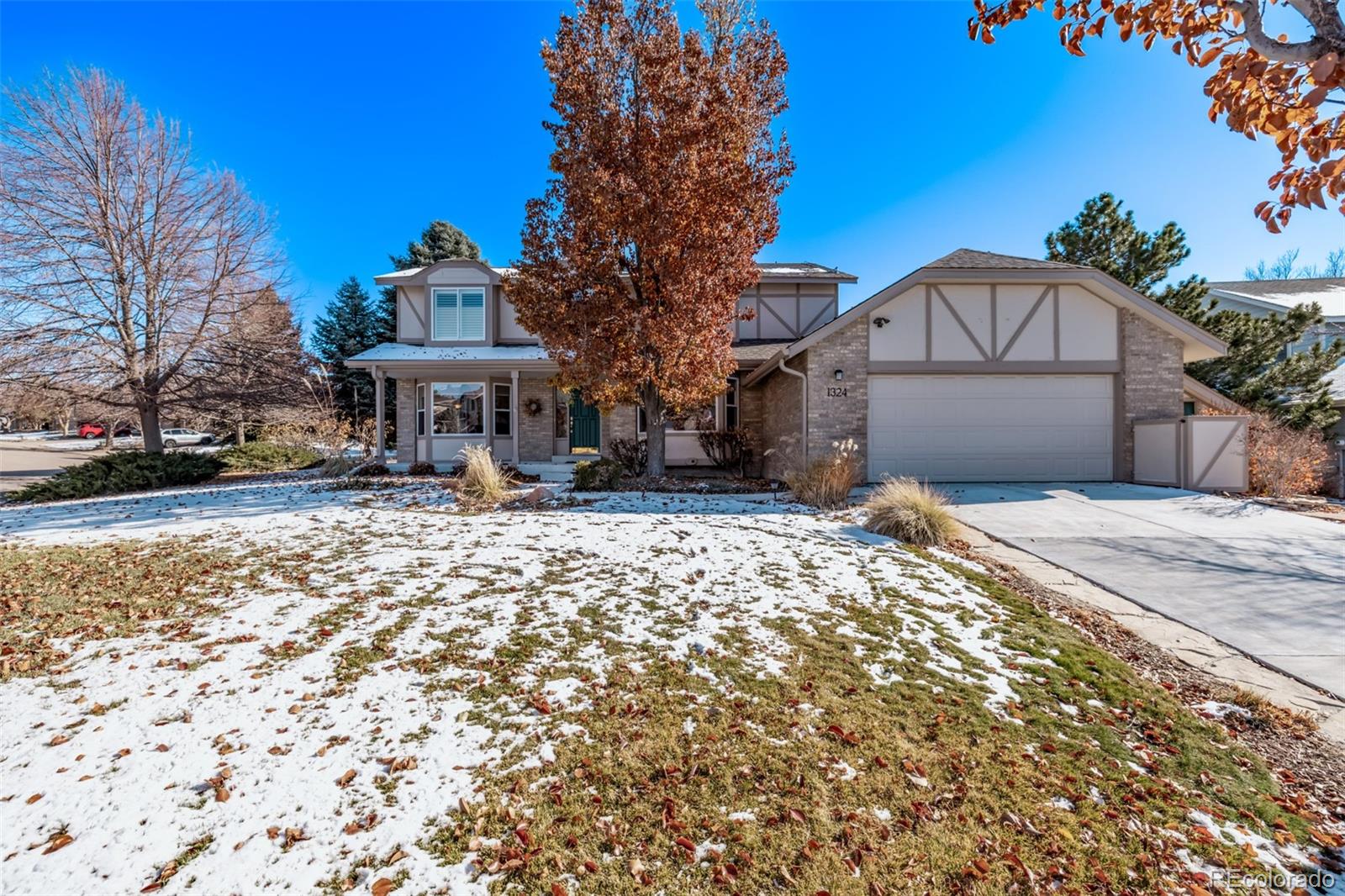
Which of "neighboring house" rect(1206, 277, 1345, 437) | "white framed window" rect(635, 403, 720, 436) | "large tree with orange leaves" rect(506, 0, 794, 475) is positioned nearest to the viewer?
"large tree with orange leaves" rect(506, 0, 794, 475)

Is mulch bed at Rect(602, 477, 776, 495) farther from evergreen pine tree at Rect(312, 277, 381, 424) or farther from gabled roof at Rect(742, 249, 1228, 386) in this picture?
evergreen pine tree at Rect(312, 277, 381, 424)

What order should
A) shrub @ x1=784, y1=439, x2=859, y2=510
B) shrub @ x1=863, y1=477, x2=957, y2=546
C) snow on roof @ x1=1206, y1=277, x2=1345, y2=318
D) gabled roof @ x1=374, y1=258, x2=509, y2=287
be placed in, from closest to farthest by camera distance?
1. shrub @ x1=863, y1=477, x2=957, y2=546
2. shrub @ x1=784, y1=439, x2=859, y2=510
3. gabled roof @ x1=374, y1=258, x2=509, y2=287
4. snow on roof @ x1=1206, y1=277, x2=1345, y2=318

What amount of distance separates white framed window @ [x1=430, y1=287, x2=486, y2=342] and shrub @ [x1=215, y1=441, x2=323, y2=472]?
18.9 ft

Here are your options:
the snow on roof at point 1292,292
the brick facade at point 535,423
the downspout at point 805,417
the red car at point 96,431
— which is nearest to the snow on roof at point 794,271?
the brick facade at point 535,423

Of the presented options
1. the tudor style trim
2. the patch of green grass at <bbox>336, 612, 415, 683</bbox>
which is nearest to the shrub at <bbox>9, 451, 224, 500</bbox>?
the patch of green grass at <bbox>336, 612, 415, 683</bbox>

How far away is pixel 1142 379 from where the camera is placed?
36.8 ft

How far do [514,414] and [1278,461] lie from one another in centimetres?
1687

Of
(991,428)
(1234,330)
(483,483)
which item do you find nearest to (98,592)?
(483,483)

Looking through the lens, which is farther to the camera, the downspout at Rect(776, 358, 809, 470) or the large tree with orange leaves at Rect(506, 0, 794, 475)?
the downspout at Rect(776, 358, 809, 470)

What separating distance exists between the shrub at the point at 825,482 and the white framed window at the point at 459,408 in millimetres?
9773

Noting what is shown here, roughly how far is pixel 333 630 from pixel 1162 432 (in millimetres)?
14104

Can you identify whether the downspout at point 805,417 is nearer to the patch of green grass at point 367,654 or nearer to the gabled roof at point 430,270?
the patch of green grass at point 367,654

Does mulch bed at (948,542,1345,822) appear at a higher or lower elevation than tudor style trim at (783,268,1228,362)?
lower

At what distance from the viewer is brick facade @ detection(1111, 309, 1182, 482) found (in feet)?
36.7
